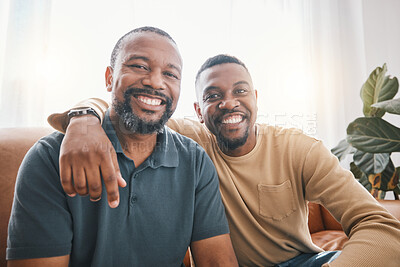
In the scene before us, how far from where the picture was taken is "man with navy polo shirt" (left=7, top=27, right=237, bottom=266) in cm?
75

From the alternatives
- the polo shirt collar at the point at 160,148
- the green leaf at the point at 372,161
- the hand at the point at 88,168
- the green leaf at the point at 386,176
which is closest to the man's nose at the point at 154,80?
the polo shirt collar at the point at 160,148

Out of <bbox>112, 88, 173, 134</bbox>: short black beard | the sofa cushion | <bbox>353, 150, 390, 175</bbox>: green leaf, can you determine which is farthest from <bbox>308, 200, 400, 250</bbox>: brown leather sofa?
<bbox>112, 88, 173, 134</bbox>: short black beard

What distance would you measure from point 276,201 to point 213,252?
341 millimetres

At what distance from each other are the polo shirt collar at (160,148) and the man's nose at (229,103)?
27 centimetres

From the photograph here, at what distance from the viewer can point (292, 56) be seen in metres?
2.62

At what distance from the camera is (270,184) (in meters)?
1.12

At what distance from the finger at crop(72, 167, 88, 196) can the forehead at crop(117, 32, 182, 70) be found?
472mm

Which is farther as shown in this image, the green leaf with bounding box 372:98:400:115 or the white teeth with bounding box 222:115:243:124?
the green leaf with bounding box 372:98:400:115

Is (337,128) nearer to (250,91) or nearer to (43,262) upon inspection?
(250,91)

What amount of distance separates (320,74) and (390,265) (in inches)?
89.2

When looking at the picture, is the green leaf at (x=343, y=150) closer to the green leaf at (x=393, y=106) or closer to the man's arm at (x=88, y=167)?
the green leaf at (x=393, y=106)

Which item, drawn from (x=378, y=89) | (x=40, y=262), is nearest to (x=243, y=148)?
(x=40, y=262)

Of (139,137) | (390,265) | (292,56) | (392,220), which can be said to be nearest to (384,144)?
(392,220)

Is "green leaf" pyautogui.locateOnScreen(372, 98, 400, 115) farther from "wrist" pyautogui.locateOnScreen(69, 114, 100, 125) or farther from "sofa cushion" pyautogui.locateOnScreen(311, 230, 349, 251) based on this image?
"wrist" pyautogui.locateOnScreen(69, 114, 100, 125)
